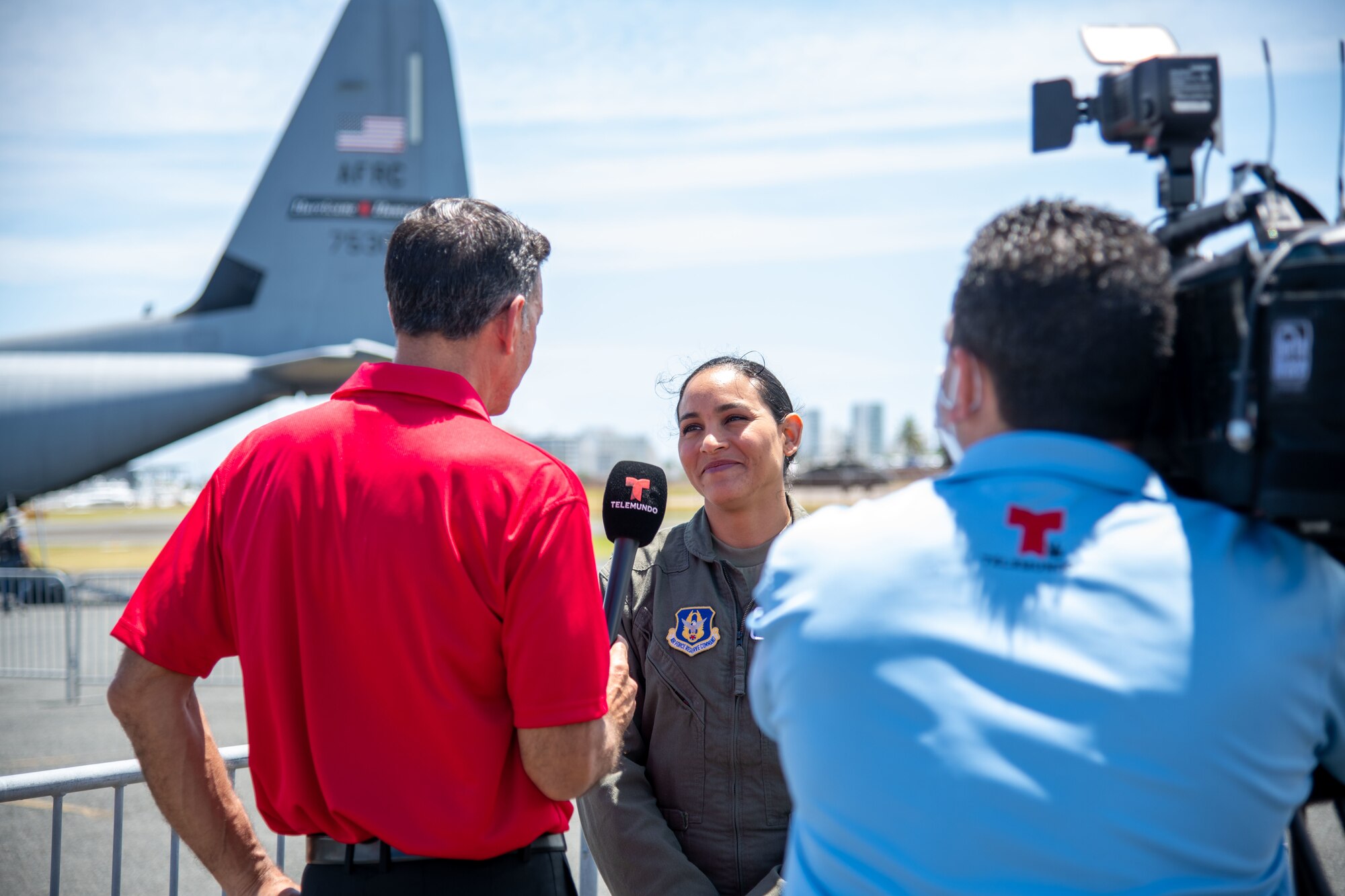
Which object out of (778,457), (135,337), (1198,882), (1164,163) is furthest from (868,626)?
(135,337)

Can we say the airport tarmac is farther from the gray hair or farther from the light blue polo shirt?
the light blue polo shirt

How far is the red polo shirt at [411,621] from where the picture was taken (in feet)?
5.34

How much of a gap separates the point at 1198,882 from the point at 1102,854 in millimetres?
128

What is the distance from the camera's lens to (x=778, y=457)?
264 centimetres

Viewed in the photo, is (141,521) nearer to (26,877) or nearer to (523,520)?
(26,877)

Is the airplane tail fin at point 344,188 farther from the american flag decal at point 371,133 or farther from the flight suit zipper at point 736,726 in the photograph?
the flight suit zipper at point 736,726

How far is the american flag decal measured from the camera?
1498 centimetres

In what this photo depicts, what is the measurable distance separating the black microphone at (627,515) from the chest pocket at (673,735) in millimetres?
204

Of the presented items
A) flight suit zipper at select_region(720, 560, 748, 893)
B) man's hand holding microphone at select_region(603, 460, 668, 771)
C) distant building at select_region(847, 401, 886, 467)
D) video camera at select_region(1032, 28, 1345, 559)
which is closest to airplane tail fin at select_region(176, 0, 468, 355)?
man's hand holding microphone at select_region(603, 460, 668, 771)

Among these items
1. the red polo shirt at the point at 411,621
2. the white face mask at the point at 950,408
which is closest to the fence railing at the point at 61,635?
the red polo shirt at the point at 411,621

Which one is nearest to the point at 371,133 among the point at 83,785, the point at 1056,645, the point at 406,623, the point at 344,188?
the point at 344,188

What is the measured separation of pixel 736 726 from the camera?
225 cm

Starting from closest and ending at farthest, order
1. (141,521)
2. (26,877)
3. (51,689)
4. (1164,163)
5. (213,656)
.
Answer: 1. (1164,163)
2. (213,656)
3. (26,877)
4. (51,689)
5. (141,521)

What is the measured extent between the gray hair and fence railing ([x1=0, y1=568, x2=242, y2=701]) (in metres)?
6.79
